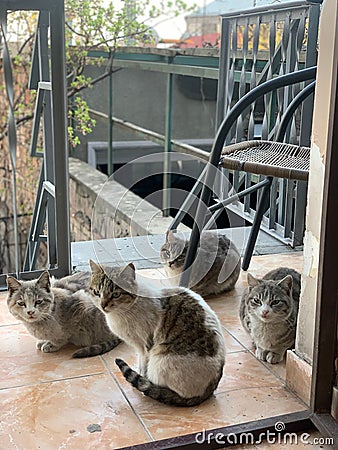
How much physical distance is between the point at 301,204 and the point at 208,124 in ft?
10.7

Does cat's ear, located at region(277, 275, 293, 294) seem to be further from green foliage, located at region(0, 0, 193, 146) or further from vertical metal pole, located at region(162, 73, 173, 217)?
green foliage, located at region(0, 0, 193, 146)

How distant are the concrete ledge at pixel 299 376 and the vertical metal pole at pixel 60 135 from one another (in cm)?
112

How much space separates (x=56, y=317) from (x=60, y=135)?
2.54ft

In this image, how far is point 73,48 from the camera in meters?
4.79

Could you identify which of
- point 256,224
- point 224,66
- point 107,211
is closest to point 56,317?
point 256,224

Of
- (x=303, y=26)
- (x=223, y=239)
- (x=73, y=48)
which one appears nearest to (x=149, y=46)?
(x=73, y=48)

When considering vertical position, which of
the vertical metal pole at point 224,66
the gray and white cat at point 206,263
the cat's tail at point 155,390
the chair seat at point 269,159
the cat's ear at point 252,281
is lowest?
the cat's tail at point 155,390

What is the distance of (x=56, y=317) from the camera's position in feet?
6.27

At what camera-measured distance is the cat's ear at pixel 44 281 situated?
6.25 feet

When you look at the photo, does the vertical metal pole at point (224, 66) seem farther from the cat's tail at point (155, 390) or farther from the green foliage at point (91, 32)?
the cat's tail at point (155, 390)

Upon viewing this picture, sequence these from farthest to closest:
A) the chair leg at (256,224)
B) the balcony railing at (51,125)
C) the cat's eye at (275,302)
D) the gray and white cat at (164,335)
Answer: the chair leg at (256,224), the balcony railing at (51,125), the cat's eye at (275,302), the gray and white cat at (164,335)

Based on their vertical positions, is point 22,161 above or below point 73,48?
below

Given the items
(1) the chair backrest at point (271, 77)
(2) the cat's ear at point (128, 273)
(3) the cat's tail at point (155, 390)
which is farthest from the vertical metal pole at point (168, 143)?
(3) the cat's tail at point (155, 390)

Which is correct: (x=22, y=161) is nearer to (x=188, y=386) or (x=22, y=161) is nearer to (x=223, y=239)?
(x=223, y=239)
